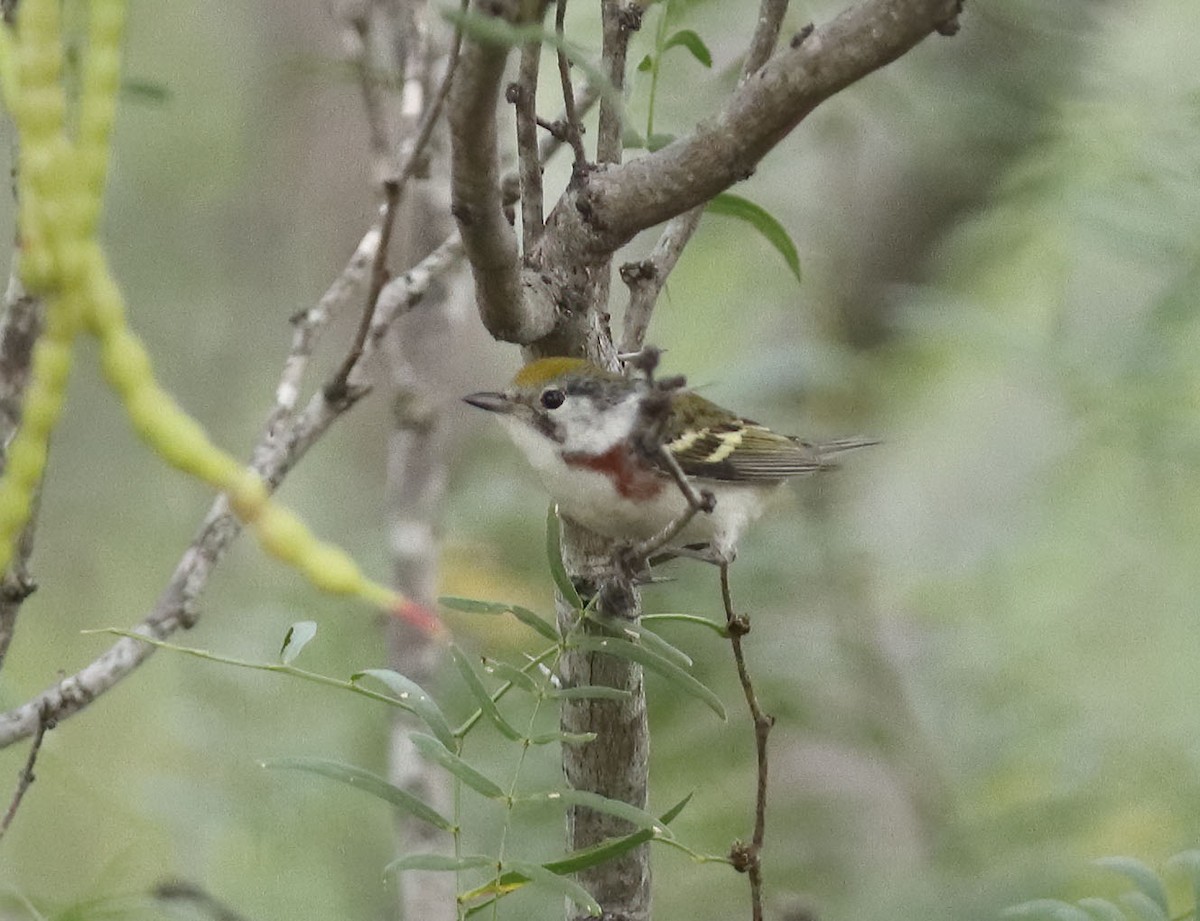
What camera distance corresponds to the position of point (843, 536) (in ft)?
11.1

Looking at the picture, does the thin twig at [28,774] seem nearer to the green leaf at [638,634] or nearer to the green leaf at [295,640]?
the green leaf at [295,640]

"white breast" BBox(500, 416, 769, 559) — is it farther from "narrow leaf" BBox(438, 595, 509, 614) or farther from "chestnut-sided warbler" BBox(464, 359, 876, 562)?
"narrow leaf" BBox(438, 595, 509, 614)

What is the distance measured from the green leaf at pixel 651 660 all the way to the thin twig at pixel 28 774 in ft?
1.89

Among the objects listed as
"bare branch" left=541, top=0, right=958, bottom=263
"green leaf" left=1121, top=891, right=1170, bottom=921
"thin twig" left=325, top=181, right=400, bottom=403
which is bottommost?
"green leaf" left=1121, top=891, right=1170, bottom=921

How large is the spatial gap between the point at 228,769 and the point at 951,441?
340 cm

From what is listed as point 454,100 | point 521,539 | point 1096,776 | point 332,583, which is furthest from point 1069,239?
point 332,583

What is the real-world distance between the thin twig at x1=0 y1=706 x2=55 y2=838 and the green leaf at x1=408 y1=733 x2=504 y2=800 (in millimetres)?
420

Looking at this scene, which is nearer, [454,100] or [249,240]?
[454,100]

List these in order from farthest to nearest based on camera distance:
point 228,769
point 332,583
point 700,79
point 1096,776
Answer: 1. point 700,79
2. point 228,769
3. point 1096,776
4. point 332,583

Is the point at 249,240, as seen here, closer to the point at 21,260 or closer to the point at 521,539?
the point at 521,539

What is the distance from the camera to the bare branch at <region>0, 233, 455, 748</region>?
5.41 ft

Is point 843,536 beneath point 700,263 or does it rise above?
beneath

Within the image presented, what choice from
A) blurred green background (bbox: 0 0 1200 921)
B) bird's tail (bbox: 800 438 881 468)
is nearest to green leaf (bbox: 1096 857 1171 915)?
blurred green background (bbox: 0 0 1200 921)

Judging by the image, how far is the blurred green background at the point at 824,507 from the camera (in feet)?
9.66
